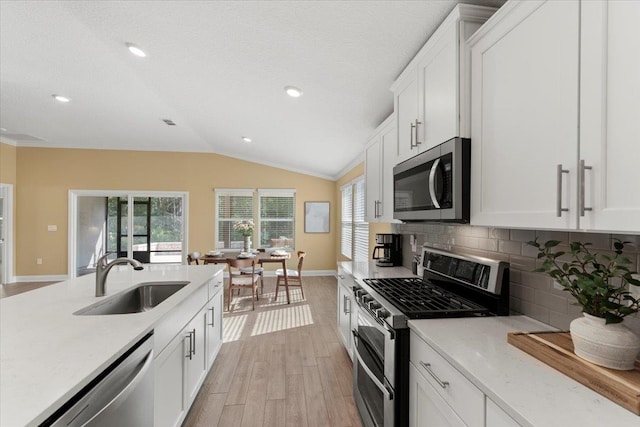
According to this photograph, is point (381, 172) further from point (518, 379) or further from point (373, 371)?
point (518, 379)

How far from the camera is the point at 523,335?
3.73 ft

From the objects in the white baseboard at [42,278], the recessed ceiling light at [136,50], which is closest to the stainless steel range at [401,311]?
the recessed ceiling light at [136,50]

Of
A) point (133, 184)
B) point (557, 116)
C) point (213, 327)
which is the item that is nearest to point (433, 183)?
point (557, 116)

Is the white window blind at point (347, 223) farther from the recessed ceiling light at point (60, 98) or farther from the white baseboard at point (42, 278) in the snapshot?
the white baseboard at point (42, 278)

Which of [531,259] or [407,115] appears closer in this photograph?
[531,259]

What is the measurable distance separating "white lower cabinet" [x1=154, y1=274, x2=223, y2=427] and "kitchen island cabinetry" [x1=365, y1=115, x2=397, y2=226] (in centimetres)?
164

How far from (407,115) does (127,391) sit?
203cm

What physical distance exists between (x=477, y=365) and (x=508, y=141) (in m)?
0.83

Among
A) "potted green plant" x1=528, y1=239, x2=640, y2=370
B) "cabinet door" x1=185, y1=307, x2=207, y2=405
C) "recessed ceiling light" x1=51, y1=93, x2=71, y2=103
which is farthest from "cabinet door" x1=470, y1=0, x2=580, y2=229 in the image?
"recessed ceiling light" x1=51, y1=93, x2=71, y2=103

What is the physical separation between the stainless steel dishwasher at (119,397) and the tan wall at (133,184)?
557 cm

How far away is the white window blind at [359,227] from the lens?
190 inches

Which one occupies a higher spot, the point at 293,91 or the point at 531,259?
the point at 293,91

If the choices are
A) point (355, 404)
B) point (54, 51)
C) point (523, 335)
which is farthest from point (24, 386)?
point (54, 51)

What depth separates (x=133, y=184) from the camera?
6516mm
